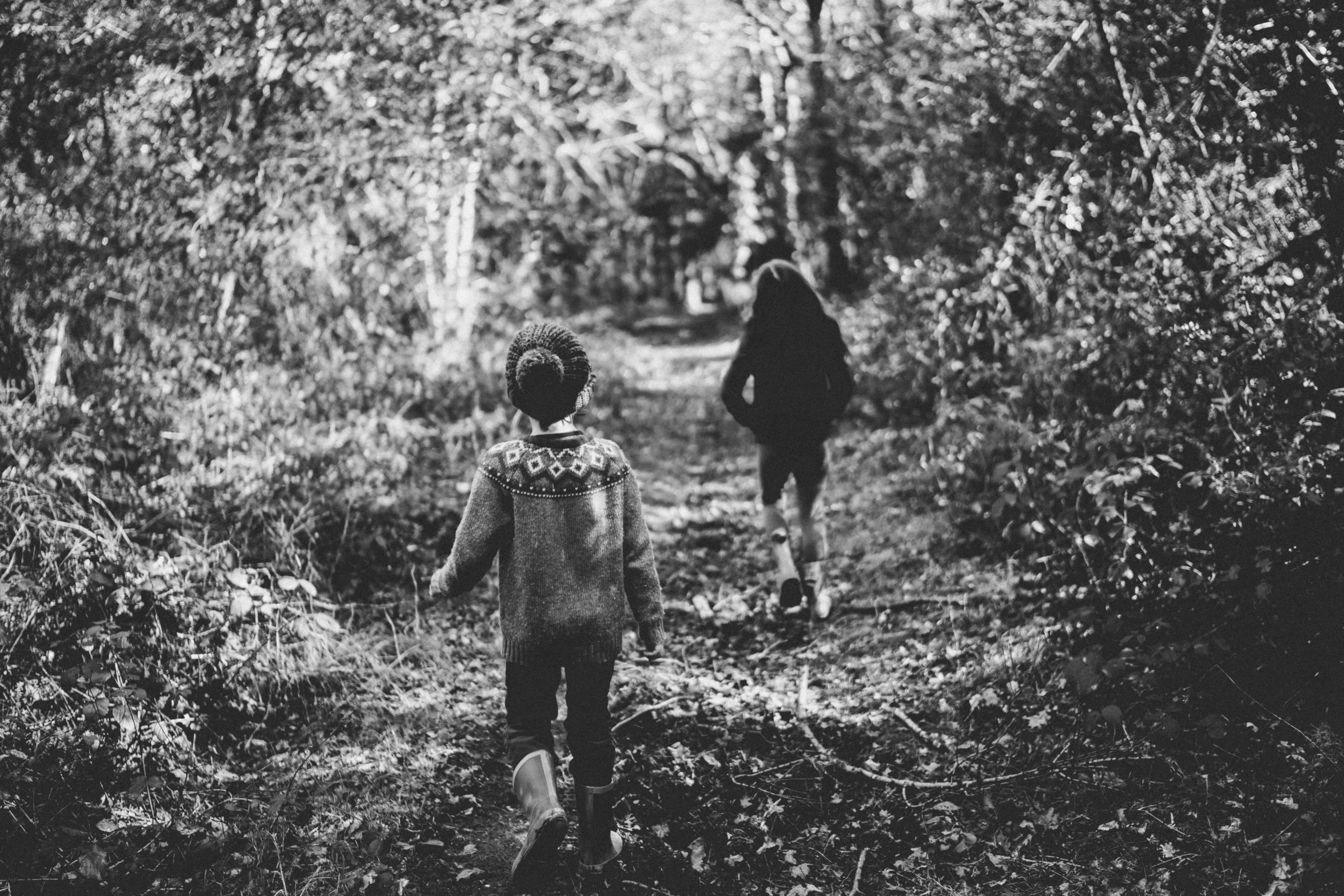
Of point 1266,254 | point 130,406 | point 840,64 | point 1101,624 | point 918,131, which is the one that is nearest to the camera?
point 1101,624

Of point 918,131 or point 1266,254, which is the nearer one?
point 1266,254

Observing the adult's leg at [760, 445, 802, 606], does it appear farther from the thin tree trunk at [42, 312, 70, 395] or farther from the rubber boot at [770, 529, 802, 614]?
the thin tree trunk at [42, 312, 70, 395]

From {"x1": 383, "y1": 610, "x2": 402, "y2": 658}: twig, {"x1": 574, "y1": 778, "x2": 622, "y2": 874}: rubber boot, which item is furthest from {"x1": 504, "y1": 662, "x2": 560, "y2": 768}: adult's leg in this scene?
{"x1": 383, "y1": 610, "x2": 402, "y2": 658}: twig

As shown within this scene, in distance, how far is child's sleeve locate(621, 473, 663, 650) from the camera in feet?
11.0

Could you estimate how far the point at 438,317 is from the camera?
991 cm

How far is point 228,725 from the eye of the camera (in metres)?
4.21

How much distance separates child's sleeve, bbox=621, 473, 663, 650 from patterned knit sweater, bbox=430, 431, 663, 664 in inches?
2.7

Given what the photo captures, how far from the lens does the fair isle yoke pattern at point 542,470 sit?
315 centimetres

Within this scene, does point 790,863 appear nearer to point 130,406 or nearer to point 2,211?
point 130,406

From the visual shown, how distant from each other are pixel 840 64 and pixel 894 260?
4.10 meters

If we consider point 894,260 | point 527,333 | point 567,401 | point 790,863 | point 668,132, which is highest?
point 668,132

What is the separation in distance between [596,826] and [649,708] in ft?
4.48

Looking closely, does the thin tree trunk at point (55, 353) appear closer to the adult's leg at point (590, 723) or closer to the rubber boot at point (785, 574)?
the adult's leg at point (590, 723)

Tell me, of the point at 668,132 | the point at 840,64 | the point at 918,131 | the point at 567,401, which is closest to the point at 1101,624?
the point at 567,401
